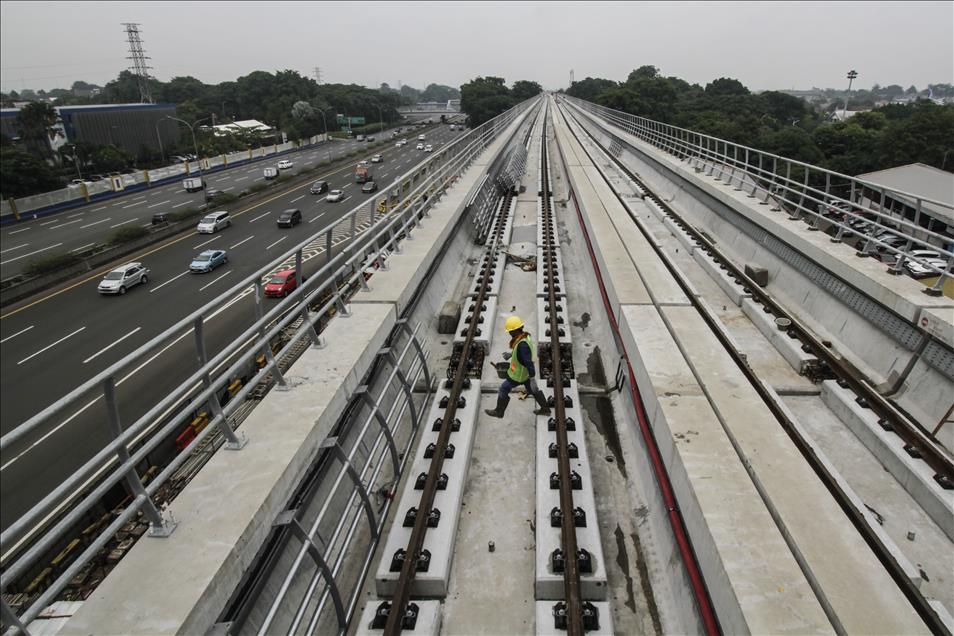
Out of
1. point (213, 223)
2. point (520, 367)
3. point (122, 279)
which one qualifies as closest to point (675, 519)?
point (520, 367)

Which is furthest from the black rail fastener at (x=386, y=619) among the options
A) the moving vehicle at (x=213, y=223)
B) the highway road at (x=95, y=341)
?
the moving vehicle at (x=213, y=223)

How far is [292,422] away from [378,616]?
174cm

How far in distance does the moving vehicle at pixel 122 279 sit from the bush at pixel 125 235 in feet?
19.0

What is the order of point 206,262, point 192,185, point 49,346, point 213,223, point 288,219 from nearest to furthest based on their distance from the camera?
point 49,346 < point 206,262 < point 213,223 < point 288,219 < point 192,185

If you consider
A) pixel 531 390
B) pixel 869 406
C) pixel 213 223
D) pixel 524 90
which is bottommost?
pixel 213 223

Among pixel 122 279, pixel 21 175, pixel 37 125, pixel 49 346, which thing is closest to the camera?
pixel 49 346

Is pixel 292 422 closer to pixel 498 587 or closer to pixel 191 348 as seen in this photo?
pixel 498 587

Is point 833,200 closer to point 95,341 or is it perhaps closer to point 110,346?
point 110,346

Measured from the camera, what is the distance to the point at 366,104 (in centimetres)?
11450

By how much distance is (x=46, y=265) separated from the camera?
74.7 feet

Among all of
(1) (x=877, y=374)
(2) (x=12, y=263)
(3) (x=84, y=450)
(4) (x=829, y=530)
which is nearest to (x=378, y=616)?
(4) (x=829, y=530)

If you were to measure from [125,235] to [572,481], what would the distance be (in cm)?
3115

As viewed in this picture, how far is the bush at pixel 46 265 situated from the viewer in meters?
22.5

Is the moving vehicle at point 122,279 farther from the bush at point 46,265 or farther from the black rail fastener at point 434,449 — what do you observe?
the black rail fastener at point 434,449
